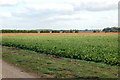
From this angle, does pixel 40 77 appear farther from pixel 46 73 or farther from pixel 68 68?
pixel 68 68

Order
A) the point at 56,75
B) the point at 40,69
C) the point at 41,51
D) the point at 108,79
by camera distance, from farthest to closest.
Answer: the point at 41,51, the point at 40,69, the point at 56,75, the point at 108,79

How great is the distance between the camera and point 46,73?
31.6 feet

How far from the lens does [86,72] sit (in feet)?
31.7

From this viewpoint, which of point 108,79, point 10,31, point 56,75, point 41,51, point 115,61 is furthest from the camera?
point 10,31

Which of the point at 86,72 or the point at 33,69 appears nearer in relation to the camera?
the point at 86,72

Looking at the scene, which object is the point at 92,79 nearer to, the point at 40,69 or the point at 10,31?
Answer: the point at 40,69

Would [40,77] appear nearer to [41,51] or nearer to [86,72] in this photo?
[86,72]

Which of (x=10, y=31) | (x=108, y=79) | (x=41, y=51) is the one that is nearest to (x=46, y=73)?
(x=108, y=79)

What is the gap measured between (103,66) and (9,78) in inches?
206

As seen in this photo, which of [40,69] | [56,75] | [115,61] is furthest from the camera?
[115,61]

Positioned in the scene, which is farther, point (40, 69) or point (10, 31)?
point (10, 31)

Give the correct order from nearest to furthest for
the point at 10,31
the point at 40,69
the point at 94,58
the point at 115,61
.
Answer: the point at 40,69 → the point at 115,61 → the point at 94,58 → the point at 10,31

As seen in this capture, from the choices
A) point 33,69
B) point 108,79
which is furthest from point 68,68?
point 108,79

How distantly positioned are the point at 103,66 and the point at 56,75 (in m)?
3.16
